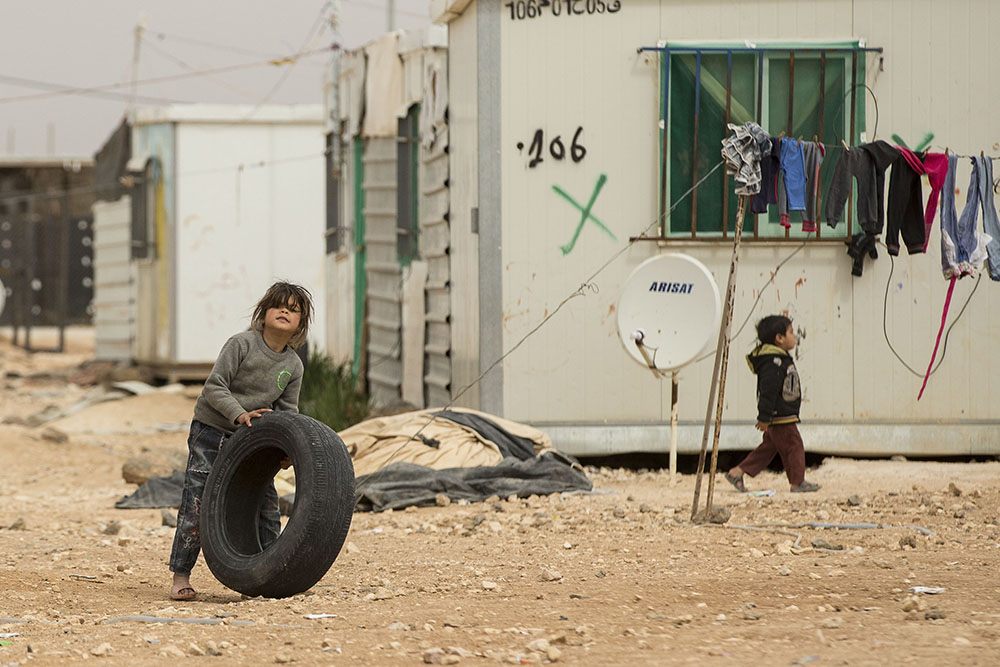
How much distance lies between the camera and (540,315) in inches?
374

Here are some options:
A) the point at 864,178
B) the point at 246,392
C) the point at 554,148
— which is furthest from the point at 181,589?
the point at 554,148

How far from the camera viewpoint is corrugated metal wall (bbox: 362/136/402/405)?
507 inches

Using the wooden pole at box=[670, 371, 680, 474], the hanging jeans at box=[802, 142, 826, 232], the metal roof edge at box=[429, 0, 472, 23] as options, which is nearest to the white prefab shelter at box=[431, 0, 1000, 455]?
the metal roof edge at box=[429, 0, 472, 23]

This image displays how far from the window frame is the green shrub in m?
3.77

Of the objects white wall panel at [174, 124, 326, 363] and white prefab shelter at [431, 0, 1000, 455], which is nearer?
white prefab shelter at [431, 0, 1000, 455]

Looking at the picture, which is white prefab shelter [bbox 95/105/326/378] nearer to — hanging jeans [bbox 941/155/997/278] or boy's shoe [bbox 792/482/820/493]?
boy's shoe [bbox 792/482/820/493]

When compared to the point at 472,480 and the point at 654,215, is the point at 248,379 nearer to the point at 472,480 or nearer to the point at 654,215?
the point at 472,480

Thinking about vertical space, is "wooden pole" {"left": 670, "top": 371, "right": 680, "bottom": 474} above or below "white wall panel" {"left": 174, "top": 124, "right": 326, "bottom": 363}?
below

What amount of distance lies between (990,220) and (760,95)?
1835mm

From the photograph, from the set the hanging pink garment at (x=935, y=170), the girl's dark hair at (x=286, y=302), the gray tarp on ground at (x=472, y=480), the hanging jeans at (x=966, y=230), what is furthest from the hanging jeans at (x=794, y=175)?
the girl's dark hair at (x=286, y=302)

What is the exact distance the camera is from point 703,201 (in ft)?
31.1

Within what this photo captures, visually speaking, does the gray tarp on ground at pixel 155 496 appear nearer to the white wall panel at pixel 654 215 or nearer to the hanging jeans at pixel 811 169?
the white wall panel at pixel 654 215

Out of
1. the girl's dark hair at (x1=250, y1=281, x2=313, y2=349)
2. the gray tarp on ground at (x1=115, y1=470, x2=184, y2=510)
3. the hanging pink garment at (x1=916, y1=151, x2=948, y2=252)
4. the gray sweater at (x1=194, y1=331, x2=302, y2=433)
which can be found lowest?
the gray tarp on ground at (x1=115, y1=470, x2=184, y2=510)

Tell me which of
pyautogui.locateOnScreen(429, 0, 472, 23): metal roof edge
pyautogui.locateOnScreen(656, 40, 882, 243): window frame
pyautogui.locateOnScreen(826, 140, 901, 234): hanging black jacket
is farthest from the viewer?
pyautogui.locateOnScreen(429, 0, 472, 23): metal roof edge
